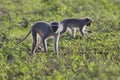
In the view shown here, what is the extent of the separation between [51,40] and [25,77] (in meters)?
4.46

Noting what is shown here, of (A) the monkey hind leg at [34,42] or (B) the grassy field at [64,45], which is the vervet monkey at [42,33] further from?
(B) the grassy field at [64,45]

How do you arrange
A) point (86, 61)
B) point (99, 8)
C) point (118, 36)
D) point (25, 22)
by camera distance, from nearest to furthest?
point (86, 61) < point (118, 36) < point (25, 22) < point (99, 8)

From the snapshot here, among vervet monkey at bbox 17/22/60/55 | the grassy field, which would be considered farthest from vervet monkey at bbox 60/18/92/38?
vervet monkey at bbox 17/22/60/55

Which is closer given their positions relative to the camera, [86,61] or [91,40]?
[86,61]

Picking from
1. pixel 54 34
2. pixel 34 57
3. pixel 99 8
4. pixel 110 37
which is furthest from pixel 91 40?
pixel 99 8

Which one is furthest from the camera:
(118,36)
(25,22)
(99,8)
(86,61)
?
(99,8)

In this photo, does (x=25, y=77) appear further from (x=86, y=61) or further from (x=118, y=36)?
(x=118, y=36)

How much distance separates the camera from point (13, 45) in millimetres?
13914

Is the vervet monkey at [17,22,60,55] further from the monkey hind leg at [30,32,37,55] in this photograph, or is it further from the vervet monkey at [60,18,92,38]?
the vervet monkey at [60,18,92,38]

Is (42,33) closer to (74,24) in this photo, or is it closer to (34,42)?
(34,42)

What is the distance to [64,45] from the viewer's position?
46.4ft

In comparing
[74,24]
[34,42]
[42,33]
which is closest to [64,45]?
[42,33]

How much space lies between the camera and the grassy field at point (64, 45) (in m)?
10.9

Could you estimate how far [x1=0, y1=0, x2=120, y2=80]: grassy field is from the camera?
35.6 ft
